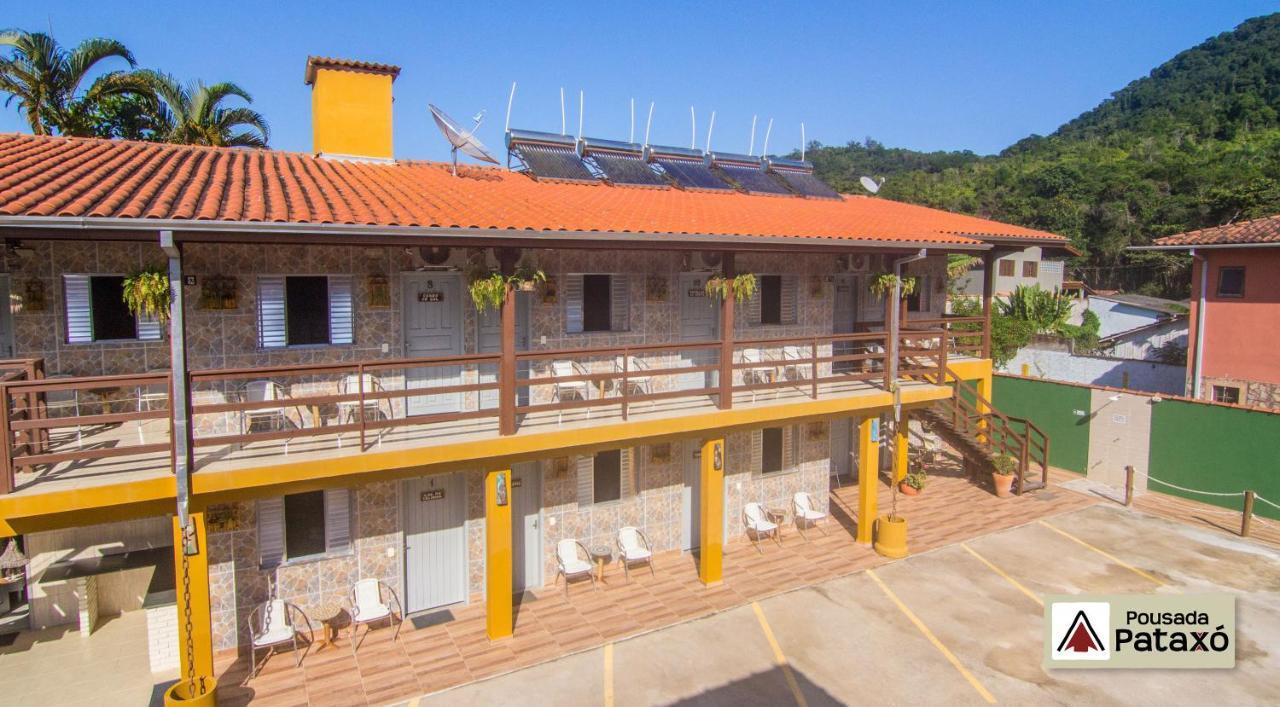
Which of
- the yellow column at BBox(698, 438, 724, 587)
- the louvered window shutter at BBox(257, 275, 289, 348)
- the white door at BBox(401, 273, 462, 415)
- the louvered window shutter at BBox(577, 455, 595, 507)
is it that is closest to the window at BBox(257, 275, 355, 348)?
the louvered window shutter at BBox(257, 275, 289, 348)

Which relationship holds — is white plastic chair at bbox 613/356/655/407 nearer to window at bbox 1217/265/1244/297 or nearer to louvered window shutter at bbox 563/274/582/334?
louvered window shutter at bbox 563/274/582/334

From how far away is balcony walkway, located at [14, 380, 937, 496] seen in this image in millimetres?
8398

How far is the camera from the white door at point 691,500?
14320 millimetres

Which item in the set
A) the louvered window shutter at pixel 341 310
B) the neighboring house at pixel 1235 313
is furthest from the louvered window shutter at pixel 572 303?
the neighboring house at pixel 1235 313

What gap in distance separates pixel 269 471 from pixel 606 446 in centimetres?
470

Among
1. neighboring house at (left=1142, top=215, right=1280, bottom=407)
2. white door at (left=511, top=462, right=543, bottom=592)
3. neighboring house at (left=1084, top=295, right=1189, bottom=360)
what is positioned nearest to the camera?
white door at (left=511, top=462, right=543, bottom=592)

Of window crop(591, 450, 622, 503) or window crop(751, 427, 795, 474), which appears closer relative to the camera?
window crop(591, 450, 622, 503)

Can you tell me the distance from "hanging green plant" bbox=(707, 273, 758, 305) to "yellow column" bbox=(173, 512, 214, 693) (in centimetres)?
791

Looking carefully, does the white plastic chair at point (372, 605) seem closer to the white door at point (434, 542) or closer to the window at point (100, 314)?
the white door at point (434, 542)

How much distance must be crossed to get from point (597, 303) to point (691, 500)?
438 centimetres

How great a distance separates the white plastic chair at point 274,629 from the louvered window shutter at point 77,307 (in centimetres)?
445

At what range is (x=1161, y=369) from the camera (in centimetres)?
2380

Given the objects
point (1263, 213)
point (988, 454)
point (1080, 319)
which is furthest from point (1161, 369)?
point (1263, 213)

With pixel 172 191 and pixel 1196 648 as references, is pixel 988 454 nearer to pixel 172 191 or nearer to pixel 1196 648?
pixel 1196 648
